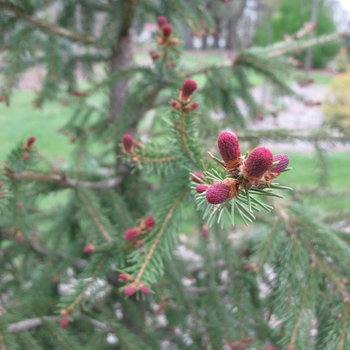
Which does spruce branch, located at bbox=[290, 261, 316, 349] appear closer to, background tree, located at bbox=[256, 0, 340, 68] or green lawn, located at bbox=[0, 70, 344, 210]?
green lawn, located at bbox=[0, 70, 344, 210]

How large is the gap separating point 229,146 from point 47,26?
1.11 metres

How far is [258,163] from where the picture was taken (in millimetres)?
542

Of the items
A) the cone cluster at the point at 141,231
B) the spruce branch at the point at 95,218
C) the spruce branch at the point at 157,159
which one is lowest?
the spruce branch at the point at 95,218

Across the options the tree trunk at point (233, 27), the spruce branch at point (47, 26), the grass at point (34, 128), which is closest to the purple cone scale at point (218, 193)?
the spruce branch at point (47, 26)

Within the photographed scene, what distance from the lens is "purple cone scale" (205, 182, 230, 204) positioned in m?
0.55

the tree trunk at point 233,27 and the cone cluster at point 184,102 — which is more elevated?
the tree trunk at point 233,27

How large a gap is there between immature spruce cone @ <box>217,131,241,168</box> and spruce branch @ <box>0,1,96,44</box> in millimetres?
1087

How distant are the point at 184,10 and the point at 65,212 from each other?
2.82ft

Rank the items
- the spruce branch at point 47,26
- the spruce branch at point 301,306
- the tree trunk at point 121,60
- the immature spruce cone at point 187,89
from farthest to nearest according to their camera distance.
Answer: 1. the tree trunk at point 121,60
2. the spruce branch at point 47,26
3. the spruce branch at point 301,306
4. the immature spruce cone at point 187,89

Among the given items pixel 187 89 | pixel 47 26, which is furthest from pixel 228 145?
pixel 47 26

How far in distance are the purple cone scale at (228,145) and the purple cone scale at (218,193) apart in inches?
1.7

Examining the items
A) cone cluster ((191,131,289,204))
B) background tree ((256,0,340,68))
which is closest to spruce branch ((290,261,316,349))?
cone cluster ((191,131,289,204))

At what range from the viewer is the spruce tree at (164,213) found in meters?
0.90

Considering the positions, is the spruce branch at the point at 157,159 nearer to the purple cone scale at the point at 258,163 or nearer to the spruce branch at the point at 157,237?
the spruce branch at the point at 157,237
